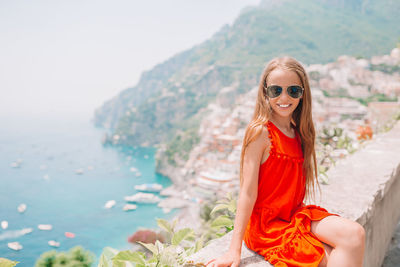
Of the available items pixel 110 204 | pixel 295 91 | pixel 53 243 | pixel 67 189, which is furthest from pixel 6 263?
pixel 67 189

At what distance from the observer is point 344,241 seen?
A: 62 cm

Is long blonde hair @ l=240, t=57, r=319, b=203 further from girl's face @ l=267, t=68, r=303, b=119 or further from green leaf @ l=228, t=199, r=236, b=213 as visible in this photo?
green leaf @ l=228, t=199, r=236, b=213

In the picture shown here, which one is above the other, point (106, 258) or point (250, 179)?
point (250, 179)

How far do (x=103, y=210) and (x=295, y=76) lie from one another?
2710 centimetres

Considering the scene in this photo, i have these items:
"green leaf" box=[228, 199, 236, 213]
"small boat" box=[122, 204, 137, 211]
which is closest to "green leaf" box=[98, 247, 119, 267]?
"green leaf" box=[228, 199, 236, 213]

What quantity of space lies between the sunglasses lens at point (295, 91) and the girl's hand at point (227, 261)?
0.47 metres

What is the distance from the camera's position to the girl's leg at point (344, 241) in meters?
0.61

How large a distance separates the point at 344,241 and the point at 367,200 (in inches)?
21.4

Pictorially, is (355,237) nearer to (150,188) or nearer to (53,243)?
(53,243)

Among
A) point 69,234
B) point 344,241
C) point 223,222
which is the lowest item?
point 69,234

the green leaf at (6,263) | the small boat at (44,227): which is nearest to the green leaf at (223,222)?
the green leaf at (6,263)

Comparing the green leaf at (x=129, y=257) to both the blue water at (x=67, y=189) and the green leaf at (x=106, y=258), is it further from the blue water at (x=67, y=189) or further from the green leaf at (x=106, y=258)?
the blue water at (x=67, y=189)

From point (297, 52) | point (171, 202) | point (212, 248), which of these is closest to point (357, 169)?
point (212, 248)

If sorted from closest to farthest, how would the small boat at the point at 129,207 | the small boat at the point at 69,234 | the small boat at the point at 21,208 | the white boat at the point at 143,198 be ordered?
the small boat at the point at 69,234, the small boat at the point at 21,208, the small boat at the point at 129,207, the white boat at the point at 143,198
